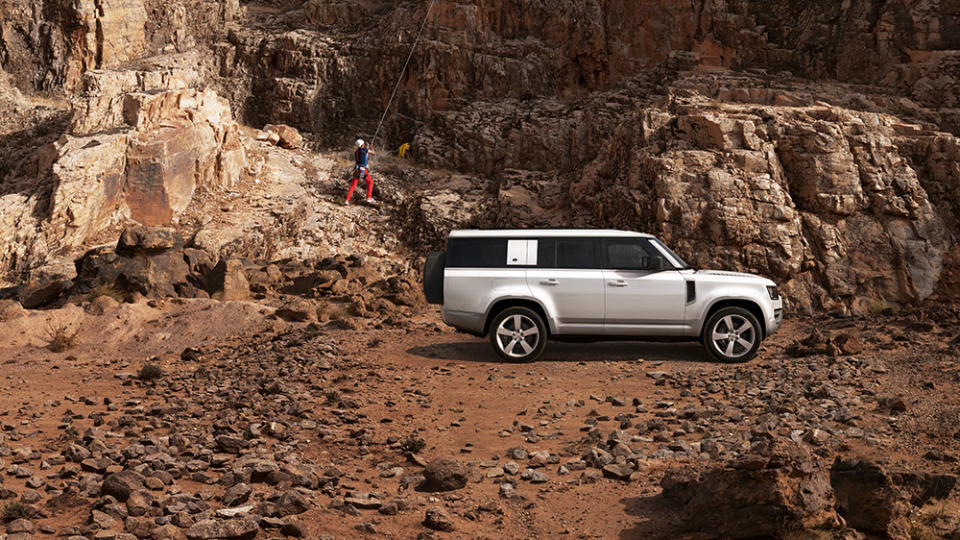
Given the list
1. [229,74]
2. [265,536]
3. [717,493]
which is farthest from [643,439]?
[229,74]

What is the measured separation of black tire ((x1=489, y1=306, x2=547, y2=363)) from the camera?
1097cm

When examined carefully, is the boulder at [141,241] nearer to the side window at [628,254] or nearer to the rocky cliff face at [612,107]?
the rocky cliff face at [612,107]

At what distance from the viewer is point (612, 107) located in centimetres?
2777

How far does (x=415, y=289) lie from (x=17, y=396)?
28.2 ft

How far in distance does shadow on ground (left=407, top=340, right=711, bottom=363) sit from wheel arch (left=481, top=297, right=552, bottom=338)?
579 millimetres

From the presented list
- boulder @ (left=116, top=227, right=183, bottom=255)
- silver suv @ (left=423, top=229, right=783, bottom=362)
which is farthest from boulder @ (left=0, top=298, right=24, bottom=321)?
silver suv @ (left=423, top=229, right=783, bottom=362)

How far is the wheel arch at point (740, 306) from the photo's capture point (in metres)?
10.9

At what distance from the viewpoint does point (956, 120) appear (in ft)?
79.2

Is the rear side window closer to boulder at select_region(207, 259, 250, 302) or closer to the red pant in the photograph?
Result: boulder at select_region(207, 259, 250, 302)

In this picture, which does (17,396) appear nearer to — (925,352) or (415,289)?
(415,289)

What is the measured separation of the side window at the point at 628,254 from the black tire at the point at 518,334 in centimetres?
126

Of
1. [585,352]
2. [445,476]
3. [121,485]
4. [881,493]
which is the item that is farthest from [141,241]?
[881,493]

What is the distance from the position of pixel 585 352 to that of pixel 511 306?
154cm

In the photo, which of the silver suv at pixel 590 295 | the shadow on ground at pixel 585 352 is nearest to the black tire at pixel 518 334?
the silver suv at pixel 590 295
